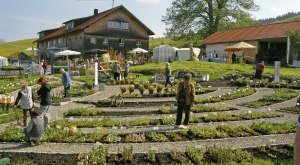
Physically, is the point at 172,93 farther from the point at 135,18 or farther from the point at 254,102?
the point at 135,18

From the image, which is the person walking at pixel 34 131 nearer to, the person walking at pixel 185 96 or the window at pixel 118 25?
the person walking at pixel 185 96

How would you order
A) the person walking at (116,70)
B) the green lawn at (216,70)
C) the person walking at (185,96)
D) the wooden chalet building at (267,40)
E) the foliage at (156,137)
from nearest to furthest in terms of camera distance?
the foliage at (156,137), the person walking at (185,96), the person walking at (116,70), the green lawn at (216,70), the wooden chalet building at (267,40)

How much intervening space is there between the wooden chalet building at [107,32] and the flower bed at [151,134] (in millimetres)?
42825

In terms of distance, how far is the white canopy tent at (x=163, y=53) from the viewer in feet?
160

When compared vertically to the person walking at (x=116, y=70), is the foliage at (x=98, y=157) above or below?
below

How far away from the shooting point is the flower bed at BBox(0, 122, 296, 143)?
10906 mm

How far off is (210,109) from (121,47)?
41467mm

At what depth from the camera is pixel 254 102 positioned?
19.0 metres

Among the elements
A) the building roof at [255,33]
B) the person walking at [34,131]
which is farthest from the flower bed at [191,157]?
the building roof at [255,33]

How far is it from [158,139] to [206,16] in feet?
175

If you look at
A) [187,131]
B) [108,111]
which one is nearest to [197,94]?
[108,111]

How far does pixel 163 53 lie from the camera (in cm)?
4900

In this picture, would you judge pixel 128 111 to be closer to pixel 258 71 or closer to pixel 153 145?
pixel 153 145

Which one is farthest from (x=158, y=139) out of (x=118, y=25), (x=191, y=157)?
(x=118, y=25)
